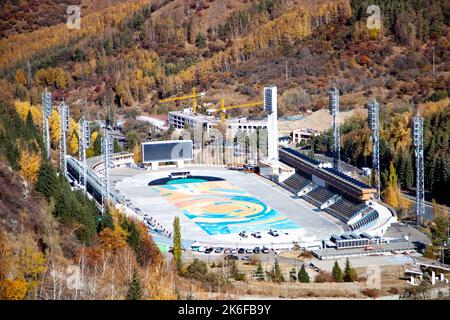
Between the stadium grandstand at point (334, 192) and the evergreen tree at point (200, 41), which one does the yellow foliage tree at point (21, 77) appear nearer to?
the evergreen tree at point (200, 41)

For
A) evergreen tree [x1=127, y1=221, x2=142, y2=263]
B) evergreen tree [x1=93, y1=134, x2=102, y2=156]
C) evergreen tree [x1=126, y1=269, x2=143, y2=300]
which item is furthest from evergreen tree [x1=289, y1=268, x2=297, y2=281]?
evergreen tree [x1=93, y1=134, x2=102, y2=156]

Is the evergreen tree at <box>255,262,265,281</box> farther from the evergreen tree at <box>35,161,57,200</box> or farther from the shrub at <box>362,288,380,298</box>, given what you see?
the evergreen tree at <box>35,161,57,200</box>

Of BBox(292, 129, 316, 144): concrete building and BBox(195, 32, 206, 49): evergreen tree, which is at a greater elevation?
BBox(195, 32, 206, 49): evergreen tree

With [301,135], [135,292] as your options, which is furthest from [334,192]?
[135,292]

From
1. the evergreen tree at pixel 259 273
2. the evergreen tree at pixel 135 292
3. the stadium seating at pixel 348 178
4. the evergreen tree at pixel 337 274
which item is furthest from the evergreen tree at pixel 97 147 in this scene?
the evergreen tree at pixel 135 292

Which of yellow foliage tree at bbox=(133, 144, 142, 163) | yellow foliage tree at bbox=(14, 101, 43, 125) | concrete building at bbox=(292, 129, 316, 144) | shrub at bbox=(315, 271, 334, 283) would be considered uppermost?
yellow foliage tree at bbox=(14, 101, 43, 125)

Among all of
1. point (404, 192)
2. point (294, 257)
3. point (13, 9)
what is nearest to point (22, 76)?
point (13, 9)

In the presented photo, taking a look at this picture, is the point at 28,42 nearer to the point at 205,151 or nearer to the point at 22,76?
the point at 22,76
